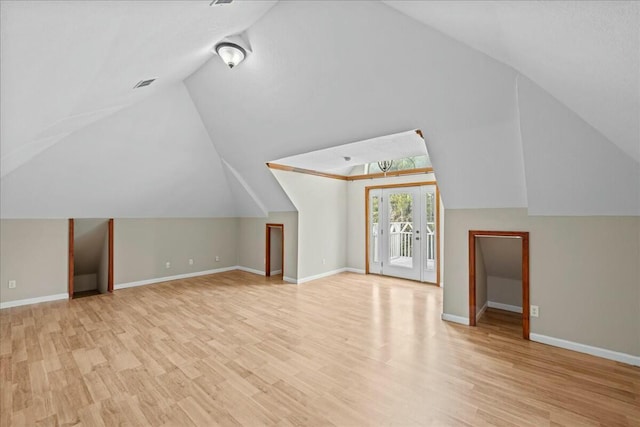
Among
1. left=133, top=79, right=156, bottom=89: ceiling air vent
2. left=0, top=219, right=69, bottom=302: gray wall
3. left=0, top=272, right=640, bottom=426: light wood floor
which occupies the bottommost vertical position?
left=0, top=272, right=640, bottom=426: light wood floor

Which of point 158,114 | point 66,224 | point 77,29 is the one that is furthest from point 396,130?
point 66,224

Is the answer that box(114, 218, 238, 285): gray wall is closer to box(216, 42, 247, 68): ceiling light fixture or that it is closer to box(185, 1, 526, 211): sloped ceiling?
box(185, 1, 526, 211): sloped ceiling

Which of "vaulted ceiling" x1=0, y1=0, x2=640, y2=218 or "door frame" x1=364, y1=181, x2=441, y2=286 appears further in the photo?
"door frame" x1=364, y1=181, x2=441, y2=286

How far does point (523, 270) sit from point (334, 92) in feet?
10.1

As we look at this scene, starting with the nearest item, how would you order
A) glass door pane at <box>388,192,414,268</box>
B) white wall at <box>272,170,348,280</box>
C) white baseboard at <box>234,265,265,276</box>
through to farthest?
white wall at <box>272,170,348,280</box> → glass door pane at <box>388,192,414,268</box> → white baseboard at <box>234,265,265,276</box>

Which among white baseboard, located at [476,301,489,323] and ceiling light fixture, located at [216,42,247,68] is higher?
ceiling light fixture, located at [216,42,247,68]

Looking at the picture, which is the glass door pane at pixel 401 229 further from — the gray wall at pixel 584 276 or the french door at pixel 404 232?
the gray wall at pixel 584 276

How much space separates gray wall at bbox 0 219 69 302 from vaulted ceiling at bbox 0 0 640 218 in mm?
300

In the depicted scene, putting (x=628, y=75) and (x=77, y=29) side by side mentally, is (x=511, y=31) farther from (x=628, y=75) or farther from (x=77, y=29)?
(x=77, y=29)

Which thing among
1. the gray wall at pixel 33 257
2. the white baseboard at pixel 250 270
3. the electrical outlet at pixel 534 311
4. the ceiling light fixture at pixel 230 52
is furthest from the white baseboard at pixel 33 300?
the electrical outlet at pixel 534 311

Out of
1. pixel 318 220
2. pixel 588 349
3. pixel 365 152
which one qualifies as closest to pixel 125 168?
pixel 318 220

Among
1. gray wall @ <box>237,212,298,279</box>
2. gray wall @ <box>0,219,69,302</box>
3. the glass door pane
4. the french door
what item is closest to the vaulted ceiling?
gray wall @ <box>0,219,69,302</box>

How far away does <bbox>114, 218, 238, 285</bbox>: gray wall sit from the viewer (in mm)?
5555

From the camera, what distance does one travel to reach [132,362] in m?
2.74
